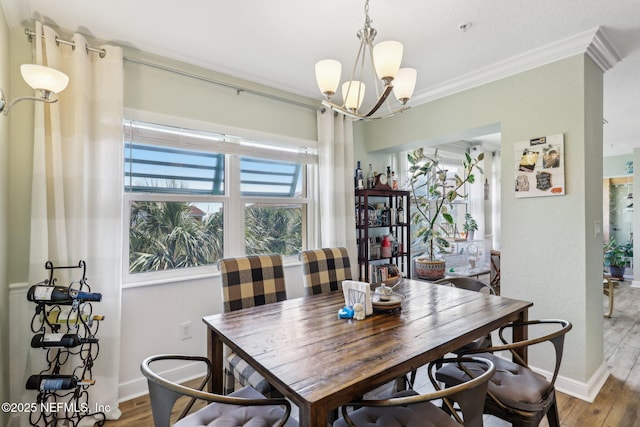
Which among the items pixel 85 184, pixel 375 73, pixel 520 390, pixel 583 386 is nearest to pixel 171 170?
pixel 85 184

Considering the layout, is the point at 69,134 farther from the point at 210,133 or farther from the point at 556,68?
the point at 556,68

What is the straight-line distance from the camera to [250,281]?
207cm

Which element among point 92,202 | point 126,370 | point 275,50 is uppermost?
point 275,50

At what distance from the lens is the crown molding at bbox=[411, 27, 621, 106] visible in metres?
2.16

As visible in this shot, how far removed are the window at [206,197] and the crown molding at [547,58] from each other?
1590 millimetres

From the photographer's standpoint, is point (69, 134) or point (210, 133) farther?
point (210, 133)

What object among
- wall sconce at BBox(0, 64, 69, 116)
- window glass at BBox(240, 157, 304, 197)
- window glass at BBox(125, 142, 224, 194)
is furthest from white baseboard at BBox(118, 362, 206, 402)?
wall sconce at BBox(0, 64, 69, 116)

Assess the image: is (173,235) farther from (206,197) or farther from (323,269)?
(323,269)

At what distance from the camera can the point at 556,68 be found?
2.33 meters

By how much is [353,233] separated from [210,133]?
1.73m

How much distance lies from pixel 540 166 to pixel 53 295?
3320mm

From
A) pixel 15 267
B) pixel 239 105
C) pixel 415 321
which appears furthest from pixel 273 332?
Result: pixel 239 105

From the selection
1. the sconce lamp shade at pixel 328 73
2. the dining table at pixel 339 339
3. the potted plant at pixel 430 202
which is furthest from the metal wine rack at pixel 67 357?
the potted plant at pixel 430 202

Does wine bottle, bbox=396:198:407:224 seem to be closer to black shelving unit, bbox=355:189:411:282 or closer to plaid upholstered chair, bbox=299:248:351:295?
black shelving unit, bbox=355:189:411:282
